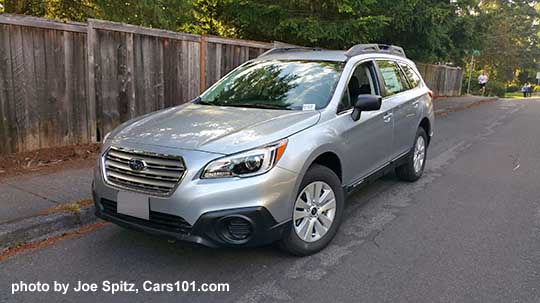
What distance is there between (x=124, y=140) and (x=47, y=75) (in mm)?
3214

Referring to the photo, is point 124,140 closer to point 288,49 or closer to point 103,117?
point 288,49

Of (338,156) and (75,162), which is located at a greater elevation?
(338,156)

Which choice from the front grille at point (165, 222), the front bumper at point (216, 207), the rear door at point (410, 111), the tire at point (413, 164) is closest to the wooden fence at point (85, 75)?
the front grille at point (165, 222)

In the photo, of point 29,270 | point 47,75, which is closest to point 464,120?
point 47,75

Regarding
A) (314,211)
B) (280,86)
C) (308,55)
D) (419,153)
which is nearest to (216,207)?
(314,211)

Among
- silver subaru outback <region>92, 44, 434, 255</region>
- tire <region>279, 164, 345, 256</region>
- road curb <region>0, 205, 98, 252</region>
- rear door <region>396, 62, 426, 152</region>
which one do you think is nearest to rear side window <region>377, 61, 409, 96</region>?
rear door <region>396, 62, 426, 152</region>

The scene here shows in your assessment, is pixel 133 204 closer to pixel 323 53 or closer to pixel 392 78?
pixel 323 53

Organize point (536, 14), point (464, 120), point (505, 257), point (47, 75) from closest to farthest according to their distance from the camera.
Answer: point (505, 257) → point (47, 75) → point (464, 120) → point (536, 14)

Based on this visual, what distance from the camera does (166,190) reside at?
10.6 ft

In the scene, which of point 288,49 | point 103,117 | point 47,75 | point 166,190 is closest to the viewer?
point 166,190

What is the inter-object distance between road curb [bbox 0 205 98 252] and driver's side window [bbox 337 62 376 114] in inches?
108

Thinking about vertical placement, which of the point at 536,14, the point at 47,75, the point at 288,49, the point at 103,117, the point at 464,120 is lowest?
the point at 464,120

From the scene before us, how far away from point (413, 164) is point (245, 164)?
11.8 feet

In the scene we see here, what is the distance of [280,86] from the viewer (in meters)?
4.52
